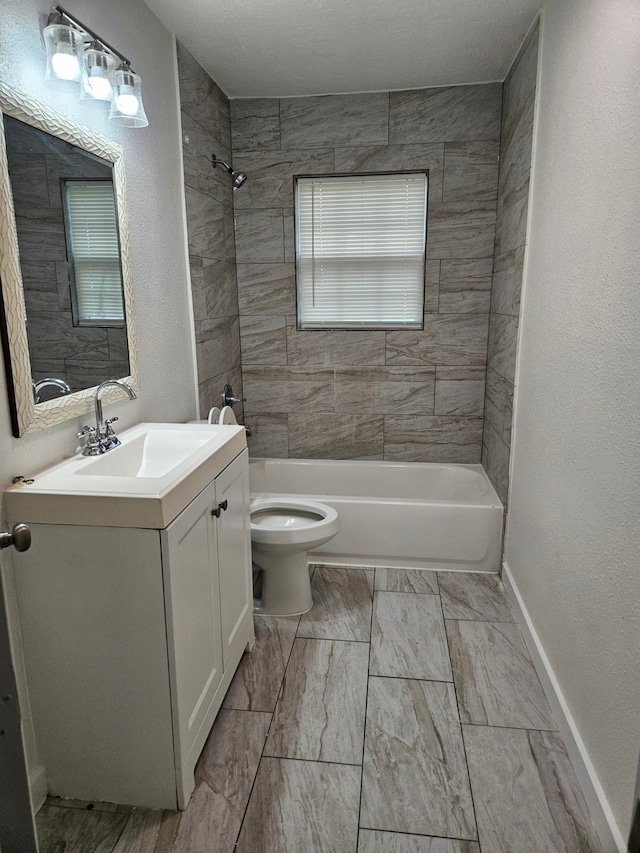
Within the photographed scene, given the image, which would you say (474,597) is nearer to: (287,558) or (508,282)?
(287,558)

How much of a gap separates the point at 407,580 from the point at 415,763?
123cm

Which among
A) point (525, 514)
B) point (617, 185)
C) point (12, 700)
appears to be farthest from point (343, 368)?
point (12, 700)

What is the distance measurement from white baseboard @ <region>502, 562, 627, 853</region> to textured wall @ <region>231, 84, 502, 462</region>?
150 cm

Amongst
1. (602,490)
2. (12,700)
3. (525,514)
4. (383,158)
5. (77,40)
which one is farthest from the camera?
(383,158)

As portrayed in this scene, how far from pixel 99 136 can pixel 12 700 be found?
1.82 metres

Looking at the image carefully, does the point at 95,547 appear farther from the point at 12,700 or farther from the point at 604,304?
the point at 604,304

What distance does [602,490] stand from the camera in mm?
1630

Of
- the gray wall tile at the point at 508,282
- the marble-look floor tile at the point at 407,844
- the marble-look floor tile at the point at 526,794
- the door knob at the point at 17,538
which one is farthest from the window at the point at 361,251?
the door knob at the point at 17,538

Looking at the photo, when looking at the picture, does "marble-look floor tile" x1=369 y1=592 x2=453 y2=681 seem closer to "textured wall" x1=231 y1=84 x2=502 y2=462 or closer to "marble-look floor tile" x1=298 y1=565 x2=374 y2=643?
"marble-look floor tile" x1=298 y1=565 x2=374 y2=643

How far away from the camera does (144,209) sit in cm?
238

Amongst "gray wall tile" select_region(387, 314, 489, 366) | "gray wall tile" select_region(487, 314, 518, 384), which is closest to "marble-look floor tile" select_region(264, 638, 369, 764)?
"gray wall tile" select_region(487, 314, 518, 384)

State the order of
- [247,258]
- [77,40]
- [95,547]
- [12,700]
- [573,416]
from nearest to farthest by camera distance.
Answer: [12,700]
[95,547]
[77,40]
[573,416]
[247,258]

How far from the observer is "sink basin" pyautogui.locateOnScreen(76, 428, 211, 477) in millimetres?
1956

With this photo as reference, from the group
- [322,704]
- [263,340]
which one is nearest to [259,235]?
[263,340]
